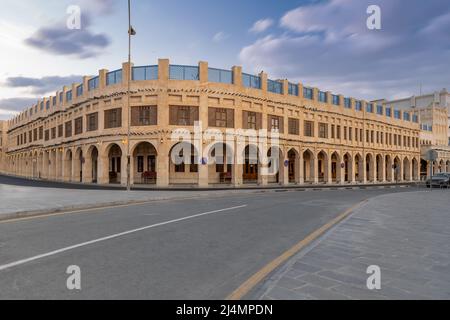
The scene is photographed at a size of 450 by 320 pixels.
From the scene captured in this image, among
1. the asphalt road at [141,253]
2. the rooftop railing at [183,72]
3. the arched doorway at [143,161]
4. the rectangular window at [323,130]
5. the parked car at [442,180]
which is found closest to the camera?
the asphalt road at [141,253]

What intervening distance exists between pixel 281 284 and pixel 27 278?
3589 mm

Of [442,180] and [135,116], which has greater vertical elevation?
[135,116]

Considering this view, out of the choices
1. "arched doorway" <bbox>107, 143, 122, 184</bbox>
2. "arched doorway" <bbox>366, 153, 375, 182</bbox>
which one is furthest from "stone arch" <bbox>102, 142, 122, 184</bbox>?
"arched doorway" <bbox>366, 153, 375, 182</bbox>

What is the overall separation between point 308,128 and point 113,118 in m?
24.0

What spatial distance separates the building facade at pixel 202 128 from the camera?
30.5 meters

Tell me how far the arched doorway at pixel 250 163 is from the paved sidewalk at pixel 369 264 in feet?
88.2

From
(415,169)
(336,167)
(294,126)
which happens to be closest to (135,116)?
(294,126)

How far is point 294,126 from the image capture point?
3862cm

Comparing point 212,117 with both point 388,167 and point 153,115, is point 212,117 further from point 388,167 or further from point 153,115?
point 388,167

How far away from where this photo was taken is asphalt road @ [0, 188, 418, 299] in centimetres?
407

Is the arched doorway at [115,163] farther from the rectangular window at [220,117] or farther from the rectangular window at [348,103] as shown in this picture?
the rectangular window at [348,103]

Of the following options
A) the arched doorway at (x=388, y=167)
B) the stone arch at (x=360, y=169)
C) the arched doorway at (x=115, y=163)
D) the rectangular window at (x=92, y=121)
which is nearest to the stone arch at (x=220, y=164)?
the arched doorway at (x=115, y=163)

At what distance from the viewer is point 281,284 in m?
4.09
